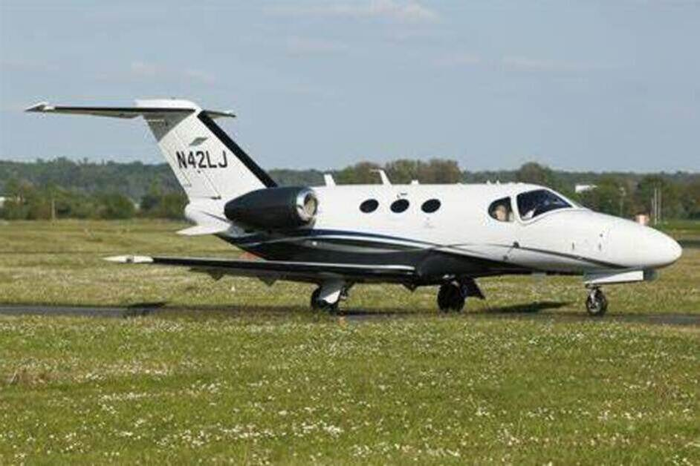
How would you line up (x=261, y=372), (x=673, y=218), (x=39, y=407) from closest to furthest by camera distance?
(x=39, y=407) → (x=261, y=372) → (x=673, y=218)

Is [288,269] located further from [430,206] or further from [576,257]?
[576,257]

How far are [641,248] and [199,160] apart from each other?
34.6ft

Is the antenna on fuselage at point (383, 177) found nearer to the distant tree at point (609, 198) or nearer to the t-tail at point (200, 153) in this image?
the t-tail at point (200, 153)

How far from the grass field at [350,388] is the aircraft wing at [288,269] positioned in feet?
2.84

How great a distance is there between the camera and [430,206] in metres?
27.7

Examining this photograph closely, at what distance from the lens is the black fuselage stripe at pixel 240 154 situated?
98.1 feet

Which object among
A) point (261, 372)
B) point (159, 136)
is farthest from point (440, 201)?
point (261, 372)

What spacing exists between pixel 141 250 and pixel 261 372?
2403 inches

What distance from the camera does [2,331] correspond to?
2166cm

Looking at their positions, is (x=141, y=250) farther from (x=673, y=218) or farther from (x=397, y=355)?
(x=673, y=218)

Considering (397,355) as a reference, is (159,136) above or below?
above

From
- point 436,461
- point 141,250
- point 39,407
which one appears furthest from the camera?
point 141,250

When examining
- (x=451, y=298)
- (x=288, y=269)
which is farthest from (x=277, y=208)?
(x=451, y=298)

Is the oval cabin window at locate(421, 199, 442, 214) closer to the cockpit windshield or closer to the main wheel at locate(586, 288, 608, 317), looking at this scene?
the cockpit windshield
